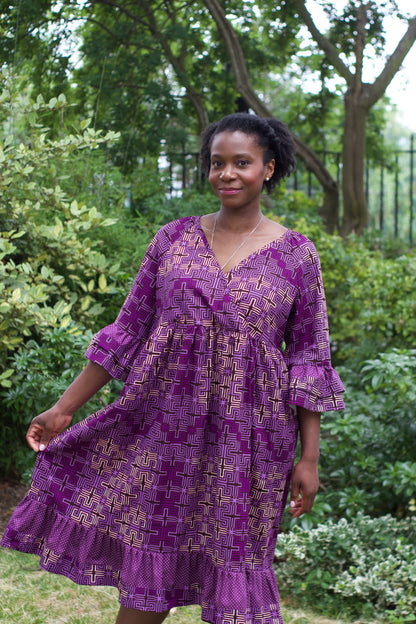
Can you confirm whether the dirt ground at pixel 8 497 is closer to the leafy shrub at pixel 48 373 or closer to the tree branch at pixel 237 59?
the leafy shrub at pixel 48 373

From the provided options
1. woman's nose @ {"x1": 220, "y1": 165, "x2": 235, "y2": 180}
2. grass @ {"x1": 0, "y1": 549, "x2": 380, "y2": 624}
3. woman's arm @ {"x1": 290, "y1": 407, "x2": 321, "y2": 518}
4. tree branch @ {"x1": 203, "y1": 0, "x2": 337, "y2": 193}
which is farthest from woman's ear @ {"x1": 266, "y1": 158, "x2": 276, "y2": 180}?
tree branch @ {"x1": 203, "y1": 0, "x2": 337, "y2": 193}

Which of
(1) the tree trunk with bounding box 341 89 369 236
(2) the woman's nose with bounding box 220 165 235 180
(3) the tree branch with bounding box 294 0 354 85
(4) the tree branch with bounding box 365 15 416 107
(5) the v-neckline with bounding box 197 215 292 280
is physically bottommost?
(5) the v-neckline with bounding box 197 215 292 280

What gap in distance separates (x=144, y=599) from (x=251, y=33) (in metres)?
5.70

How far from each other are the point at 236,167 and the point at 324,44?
4423 mm

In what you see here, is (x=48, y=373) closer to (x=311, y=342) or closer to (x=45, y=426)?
(x=45, y=426)

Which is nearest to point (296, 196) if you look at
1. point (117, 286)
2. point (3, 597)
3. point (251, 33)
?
point (251, 33)

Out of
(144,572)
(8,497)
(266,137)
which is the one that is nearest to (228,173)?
(266,137)

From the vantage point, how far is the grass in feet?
10.0

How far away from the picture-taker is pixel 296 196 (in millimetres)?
7211

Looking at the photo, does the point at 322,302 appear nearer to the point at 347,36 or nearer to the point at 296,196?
the point at 347,36

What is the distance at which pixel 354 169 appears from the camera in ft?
23.0

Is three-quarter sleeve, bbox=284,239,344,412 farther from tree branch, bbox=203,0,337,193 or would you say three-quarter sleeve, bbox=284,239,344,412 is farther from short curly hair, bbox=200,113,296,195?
tree branch, bbox=203,0,337,193

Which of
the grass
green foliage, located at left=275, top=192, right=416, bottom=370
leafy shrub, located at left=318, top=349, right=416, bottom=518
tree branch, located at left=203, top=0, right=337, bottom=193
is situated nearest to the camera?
the grass

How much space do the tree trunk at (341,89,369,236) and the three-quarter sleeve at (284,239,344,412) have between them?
187 inches
